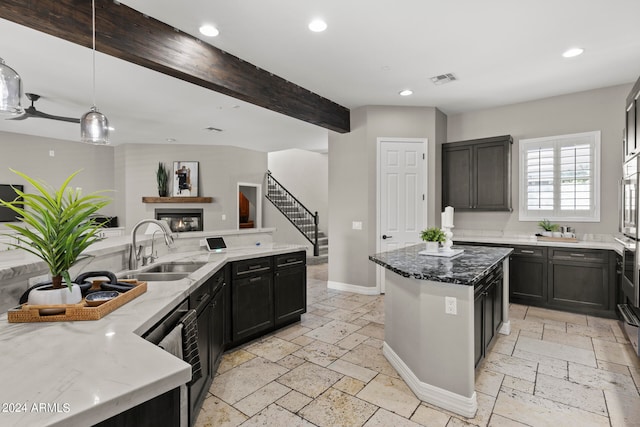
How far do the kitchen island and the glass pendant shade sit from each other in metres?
2.74

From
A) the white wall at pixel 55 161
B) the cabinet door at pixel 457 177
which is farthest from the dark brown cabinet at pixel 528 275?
the white wall at pixel 55 161

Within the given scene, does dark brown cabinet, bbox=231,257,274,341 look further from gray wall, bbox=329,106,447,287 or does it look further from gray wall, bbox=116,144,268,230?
gray wall, bbox=116,144,268,230

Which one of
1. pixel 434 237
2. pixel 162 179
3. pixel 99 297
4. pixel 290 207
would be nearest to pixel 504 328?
pixel 434 237

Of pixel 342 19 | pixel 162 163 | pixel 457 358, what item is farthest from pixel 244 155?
pixel 457 358

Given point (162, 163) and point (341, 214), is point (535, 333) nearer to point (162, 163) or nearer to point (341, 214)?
point (341, 214)

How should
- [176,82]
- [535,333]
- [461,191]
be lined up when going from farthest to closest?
[461,191], [176,82], [535,333]

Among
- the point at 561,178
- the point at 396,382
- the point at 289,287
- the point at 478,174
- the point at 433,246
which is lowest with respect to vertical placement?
the point at 396,382

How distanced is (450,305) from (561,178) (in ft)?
12.5

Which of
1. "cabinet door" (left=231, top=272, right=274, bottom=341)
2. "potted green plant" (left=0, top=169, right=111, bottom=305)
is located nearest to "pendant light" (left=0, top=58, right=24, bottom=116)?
"potted green plant" (left=0, top=169, right=111, bottom=305)

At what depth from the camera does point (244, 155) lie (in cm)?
891

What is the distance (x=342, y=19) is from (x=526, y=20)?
5.28 feet

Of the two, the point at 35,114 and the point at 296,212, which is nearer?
the point at 35,114

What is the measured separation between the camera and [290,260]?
3.72 meters

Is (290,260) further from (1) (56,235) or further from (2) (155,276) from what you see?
(1) (56,235)
